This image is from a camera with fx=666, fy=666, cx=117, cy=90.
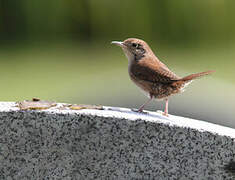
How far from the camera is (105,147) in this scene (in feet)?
8.95

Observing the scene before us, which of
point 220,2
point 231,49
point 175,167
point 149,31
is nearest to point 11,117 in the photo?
point 175,167

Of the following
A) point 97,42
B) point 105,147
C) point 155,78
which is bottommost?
point 105,147

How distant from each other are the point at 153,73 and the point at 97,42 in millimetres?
4536

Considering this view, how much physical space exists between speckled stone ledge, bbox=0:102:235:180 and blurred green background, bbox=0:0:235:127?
3926 mm

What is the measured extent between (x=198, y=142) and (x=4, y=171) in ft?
2.64

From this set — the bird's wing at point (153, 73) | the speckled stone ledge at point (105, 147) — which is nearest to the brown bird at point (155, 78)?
the bird's wing at point (153, 73)

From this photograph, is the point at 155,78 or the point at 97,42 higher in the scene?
the point at 97,42

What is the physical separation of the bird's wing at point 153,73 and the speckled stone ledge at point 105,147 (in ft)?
2.68

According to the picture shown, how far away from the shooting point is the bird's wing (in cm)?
353

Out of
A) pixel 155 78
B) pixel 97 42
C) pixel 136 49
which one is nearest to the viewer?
pixel 155 78

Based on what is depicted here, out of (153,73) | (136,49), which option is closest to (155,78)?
(153,73)

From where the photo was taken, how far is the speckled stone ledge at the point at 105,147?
2.72 metres

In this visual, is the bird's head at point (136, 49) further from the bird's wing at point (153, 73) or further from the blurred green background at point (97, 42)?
the blurred green background at point (97, 42)

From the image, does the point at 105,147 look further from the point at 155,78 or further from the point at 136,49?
the point at 136,49
